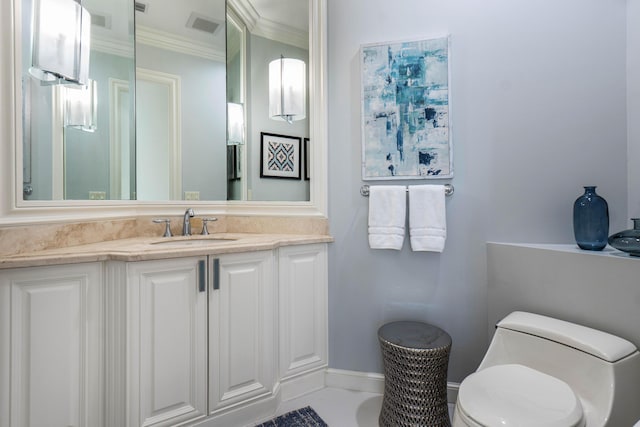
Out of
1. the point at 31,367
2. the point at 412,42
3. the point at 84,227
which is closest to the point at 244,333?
the point at 31,367

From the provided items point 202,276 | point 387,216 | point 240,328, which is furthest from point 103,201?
point 387,216

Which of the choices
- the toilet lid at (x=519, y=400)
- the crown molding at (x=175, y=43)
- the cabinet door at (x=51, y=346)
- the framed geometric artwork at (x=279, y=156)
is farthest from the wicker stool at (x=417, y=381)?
the crown molding at (x=175, y=43)

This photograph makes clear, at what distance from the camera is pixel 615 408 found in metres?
1.04

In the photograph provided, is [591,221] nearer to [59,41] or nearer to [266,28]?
[266,28]

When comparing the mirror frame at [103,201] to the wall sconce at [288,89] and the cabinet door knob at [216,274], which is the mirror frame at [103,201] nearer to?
the wall sconce at [288,89]

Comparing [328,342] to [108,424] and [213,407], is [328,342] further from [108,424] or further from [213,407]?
[108,424]

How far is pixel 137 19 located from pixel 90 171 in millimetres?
997

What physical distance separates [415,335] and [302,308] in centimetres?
62

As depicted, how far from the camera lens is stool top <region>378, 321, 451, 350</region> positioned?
57.0 inches

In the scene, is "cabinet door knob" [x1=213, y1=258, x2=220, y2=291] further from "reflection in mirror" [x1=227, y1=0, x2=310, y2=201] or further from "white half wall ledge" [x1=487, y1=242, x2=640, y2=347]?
"white half wall ledge" [x1=487, y1=242, x2=640, y2=347]

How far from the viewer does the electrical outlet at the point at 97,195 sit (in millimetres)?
1596

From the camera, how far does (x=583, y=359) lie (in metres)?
1.15

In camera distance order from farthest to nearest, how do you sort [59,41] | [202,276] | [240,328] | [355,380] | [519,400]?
[355,380] → [240,328] → [202,276] → [59,41] → [519,400]

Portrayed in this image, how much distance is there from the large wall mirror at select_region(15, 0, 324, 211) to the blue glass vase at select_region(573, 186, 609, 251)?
4.38ft
